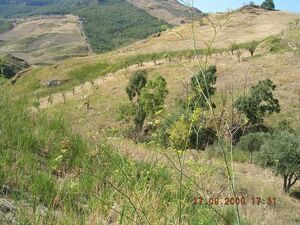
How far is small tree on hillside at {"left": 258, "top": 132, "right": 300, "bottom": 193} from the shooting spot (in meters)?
27.8

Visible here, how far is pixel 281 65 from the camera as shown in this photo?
77000 millimetres

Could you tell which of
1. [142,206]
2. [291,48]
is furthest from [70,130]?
[291,48]

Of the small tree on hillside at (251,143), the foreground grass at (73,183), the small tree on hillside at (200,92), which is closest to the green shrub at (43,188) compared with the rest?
the foreground grass at (73,183)

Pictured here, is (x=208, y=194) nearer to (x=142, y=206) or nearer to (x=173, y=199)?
(x=173, y=199)

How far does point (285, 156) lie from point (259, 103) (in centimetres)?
3126

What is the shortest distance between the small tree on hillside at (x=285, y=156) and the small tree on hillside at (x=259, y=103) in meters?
25.2

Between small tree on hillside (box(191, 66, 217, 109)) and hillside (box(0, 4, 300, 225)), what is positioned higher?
small tree on hillside (box(191, 66, 217, 109))

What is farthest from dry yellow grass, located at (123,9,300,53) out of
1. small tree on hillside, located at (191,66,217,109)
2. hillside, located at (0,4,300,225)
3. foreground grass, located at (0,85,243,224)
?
small tree on hillside, located at (191,66,217,109)

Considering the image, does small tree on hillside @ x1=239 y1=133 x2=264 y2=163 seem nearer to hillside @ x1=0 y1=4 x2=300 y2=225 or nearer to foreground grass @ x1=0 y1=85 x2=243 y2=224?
hillside @ x1=0 y1=4 x2=300 y2=225

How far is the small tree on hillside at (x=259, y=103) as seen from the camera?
188 ft

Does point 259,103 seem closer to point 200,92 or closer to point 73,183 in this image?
point 200,92

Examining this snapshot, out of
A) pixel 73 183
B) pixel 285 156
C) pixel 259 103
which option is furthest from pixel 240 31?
pixel 73 183

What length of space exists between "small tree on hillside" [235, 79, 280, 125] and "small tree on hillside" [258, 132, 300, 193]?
25191mm

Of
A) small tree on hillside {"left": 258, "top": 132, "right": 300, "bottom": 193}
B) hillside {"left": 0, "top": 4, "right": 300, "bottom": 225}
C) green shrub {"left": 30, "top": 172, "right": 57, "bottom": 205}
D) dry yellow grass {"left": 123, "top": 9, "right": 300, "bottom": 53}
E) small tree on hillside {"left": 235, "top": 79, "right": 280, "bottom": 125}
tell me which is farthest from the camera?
dry yellow grass {"left": 123, "top": 9, "right": 300, "bottom": 53}
